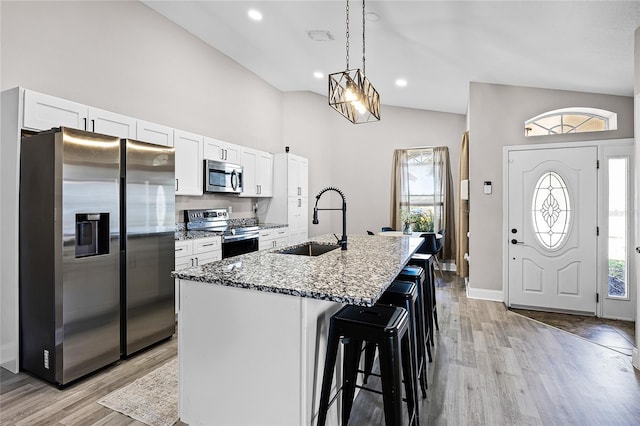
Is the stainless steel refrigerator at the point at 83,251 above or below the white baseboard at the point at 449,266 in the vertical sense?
above

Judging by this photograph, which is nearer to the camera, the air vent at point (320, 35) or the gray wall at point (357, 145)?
the air vent at point (320, 35)

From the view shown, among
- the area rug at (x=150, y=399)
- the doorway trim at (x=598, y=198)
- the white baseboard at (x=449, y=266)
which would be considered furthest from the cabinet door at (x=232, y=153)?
the white baseboard at (x=449, y=266)

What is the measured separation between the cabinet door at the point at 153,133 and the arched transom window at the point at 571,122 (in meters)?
4.31

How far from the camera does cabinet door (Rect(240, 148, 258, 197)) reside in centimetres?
507

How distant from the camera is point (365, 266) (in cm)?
199

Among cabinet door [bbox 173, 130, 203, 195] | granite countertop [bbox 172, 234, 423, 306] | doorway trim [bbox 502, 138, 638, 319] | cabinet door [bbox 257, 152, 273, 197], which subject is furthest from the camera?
cabinet door [bbox 257, 152, 273, 197]

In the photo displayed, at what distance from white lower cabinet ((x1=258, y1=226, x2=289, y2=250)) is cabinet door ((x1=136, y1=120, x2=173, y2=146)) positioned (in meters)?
1.81

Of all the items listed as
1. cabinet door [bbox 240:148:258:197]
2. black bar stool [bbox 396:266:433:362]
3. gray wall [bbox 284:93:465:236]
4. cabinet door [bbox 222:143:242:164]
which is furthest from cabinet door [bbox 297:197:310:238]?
black bar stool [bbox 396:266:433:362]

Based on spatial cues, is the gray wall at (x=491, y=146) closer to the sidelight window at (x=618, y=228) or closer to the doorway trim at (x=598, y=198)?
the doorway trim at (x=598, y=198)

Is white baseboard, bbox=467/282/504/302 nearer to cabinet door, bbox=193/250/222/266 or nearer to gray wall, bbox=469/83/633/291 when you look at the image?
gray wall, bbox=469/83/633/291

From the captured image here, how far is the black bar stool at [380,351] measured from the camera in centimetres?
155

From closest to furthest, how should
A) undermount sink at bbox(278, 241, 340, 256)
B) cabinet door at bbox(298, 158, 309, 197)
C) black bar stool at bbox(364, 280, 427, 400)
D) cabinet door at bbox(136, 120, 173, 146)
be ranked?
1. black bar stool at bbox(364, 280, 427, 400)
2. undermount sink at bbox(278, 241, 340, 256)
3. cabinet door at bbox(136, 120, 173, 146)
4. cabinet door at bbox(298, 158, 309, 197)

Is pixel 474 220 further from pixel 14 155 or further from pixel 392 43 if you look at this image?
pixel 14 155

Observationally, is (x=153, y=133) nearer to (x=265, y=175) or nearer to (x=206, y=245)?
(x=206, y=245)
